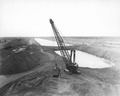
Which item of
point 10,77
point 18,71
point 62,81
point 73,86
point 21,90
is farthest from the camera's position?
point 18,71

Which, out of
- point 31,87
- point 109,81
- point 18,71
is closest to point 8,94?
point 31,87

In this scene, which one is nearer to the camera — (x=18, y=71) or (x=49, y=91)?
(x=49, y=91)

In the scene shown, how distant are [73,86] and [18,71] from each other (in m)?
9.45

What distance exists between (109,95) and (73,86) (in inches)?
155

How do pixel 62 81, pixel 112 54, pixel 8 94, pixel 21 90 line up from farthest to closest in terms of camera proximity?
pixel 112 54
pixel 62 81
pixel 21 90
pixel 8 94

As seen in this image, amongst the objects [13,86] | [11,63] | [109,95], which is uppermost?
[11,63]

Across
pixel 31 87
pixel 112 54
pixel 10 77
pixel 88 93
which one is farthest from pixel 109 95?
pixel 112 54

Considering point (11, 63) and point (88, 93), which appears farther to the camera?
point (11, 63)

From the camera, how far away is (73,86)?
10.6 metres

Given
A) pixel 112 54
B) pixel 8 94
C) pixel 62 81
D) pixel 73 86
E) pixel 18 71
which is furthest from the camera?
pixel 112 54

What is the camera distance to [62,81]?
11.6m

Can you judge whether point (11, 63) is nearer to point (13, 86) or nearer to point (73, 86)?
point (13, 86)

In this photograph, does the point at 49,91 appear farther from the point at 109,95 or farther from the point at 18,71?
the point at 18,71

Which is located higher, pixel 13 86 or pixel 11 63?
pixel 11 63
